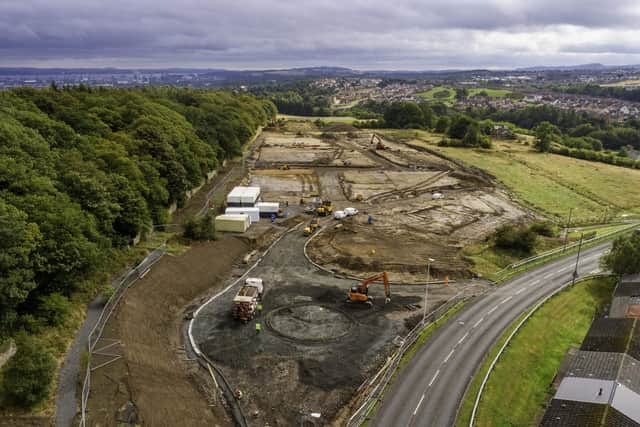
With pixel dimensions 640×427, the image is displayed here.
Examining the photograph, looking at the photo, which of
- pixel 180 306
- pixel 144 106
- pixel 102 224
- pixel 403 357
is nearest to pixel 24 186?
pixel 102 224

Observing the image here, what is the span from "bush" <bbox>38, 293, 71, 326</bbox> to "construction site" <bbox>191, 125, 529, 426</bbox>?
988cm

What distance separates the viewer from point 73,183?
1609 inches

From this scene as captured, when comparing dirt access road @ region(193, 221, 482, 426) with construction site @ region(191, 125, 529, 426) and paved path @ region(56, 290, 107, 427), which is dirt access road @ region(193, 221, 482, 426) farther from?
paved path @ region(56, 290, 107, 427)

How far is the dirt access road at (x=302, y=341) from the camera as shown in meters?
29.7

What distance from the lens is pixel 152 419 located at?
82.9 feet

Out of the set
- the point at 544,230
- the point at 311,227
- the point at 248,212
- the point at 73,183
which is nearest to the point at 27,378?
the point at 73,183

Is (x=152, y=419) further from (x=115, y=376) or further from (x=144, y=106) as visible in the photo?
(x=144, y=106)

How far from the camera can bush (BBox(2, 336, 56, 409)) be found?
2375cm

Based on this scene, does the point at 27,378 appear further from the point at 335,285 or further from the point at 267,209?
the point at 267,209

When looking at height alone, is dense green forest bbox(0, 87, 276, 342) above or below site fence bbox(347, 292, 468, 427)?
above

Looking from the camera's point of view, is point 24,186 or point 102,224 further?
point 102,224

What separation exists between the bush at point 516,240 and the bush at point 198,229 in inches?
1449

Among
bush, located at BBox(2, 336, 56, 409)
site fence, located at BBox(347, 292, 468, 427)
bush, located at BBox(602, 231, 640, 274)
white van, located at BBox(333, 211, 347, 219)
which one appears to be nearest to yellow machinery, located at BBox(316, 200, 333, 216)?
white van, located at BBox(333, 211, 347, 219)

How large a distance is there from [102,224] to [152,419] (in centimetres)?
2263
